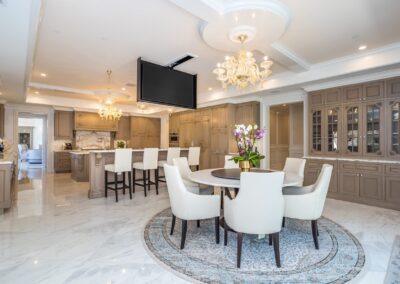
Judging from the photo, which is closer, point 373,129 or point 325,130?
point 373,129

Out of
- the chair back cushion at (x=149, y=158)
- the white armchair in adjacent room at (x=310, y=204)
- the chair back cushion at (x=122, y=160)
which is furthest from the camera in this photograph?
the chair back cushion at (x=149, y=158)

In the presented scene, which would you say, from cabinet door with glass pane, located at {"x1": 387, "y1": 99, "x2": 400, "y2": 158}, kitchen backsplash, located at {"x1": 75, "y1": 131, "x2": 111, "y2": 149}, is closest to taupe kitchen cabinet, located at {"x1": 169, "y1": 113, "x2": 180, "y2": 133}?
kitchen backsplash, located at {"x1": 75, "y1": 131, "x2": 111, "y2": 149}

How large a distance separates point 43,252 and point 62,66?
147 inches

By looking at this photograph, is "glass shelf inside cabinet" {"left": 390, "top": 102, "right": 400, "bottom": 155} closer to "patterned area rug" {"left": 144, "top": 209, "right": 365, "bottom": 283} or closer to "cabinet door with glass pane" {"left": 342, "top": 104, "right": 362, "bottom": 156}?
"cabinet door with glass pane" {"left": 342, "top": 104, "right": 362, "bottom": 156}

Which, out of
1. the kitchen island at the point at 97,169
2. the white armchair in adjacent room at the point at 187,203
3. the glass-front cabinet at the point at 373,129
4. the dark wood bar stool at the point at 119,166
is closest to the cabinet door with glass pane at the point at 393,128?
the glass-front cabinet at the point at 373,129

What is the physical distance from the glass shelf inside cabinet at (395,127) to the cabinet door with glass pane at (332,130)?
2.78ft

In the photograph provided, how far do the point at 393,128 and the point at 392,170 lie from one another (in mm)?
749

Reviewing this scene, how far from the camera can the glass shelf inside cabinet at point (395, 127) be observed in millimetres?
3961

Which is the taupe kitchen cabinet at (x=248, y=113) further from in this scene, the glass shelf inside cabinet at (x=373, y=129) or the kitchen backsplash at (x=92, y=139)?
the kitchen backsplash at (x=92, y=139)

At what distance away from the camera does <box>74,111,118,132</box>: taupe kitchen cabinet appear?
850 cm

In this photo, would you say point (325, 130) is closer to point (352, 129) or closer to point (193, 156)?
point (352, 129)

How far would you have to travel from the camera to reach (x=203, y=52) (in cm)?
392

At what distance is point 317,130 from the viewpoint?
5023 mm

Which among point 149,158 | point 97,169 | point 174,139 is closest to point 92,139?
point 174,139
